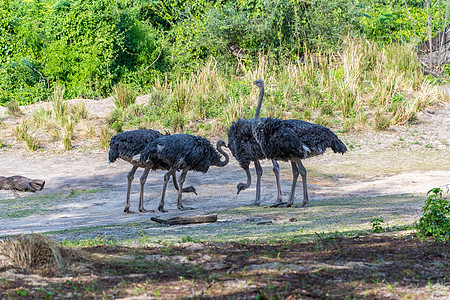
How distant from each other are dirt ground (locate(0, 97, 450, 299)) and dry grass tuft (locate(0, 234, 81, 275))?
82 mm

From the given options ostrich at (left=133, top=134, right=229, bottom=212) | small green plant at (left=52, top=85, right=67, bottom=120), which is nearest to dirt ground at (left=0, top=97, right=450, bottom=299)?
ostrich at (left=133, top=134, right=229, bottom=212)

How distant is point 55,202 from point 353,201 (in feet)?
17.1

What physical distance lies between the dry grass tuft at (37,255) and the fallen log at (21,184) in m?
7.01

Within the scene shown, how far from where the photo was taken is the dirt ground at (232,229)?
4.29 m

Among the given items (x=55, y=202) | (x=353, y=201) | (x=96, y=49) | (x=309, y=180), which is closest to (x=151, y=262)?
(x=353, y=201)

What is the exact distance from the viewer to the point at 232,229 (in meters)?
7.21

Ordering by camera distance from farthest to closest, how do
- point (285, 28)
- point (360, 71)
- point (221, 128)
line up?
point (285, 28) → point (360, 71) → point (221, 128)

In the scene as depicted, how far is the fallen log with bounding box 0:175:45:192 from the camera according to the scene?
1158 centimetres

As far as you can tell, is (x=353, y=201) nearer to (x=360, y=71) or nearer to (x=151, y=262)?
(x=151, y=262)

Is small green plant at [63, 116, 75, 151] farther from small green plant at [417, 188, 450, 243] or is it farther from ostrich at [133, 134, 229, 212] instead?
small green plant at [417, 188, 450, 243]

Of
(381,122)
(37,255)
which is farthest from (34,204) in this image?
(381,122)

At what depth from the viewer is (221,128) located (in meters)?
16.0

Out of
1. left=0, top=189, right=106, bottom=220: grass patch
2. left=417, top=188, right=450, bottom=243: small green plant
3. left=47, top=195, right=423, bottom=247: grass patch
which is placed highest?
left=417, top=188, right=450, bottom=243: small green plant

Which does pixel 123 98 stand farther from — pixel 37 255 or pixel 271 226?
pixel 37 255
